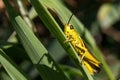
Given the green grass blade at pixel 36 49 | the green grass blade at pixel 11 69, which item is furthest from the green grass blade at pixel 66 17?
the green grass blade at pixel 11 69

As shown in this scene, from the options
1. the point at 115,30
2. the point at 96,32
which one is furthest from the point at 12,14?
the point at 115,30

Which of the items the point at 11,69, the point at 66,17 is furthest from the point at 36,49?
the point at 66,17

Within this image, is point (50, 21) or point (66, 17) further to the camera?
point (66, 17)

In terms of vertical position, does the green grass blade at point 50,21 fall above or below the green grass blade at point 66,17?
above

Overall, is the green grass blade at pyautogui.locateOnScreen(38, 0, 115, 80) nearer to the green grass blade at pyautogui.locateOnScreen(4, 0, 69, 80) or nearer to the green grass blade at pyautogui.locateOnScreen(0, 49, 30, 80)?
the green grass blade at pyautogui.locateOnScreen(4, 0, 69, 80)

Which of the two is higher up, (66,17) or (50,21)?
(50,21)

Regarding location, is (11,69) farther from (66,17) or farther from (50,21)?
(66,17)

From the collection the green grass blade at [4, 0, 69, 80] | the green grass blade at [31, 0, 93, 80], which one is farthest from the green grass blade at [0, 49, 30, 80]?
the green grass blade at [31, 0, 93, 80]

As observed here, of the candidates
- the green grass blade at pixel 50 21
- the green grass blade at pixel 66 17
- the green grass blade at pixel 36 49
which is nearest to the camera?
the green grass blade at pixel 50 21

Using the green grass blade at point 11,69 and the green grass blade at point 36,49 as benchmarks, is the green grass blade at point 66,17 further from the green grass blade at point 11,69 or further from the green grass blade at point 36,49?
the green grass blade at point 11,69

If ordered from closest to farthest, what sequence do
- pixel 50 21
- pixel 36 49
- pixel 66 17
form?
pixel 50 21, pixel 36 49, pixel 66 17

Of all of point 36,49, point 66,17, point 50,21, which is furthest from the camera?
point 66,17
